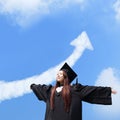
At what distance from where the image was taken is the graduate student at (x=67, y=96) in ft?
26.3

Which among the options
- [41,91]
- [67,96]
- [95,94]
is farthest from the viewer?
[41,91]

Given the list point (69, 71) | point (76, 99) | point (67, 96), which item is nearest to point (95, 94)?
point (76, 99)

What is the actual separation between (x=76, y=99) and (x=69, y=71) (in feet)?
1.88

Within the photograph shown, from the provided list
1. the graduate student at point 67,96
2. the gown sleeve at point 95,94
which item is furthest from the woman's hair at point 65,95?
the gown sleeve at point 95,94

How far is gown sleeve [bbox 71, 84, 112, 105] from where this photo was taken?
8.16m

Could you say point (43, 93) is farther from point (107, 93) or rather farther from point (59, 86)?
point (107, 93)

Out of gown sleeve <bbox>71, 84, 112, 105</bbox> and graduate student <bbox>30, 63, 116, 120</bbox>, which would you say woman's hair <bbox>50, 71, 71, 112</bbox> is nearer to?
→ graduate student <bbox>30, 63, 116, 120</bbox>

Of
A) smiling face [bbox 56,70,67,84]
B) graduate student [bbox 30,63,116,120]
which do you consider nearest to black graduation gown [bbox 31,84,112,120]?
graduate student [bbox 30,63,116,120]

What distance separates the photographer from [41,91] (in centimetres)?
842

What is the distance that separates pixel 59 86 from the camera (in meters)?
8.27

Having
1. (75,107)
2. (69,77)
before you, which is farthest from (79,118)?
(69,77)

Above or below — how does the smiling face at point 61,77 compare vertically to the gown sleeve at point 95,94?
above

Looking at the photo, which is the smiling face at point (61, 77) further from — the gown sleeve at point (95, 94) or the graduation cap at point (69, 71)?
the gown sleeve at point (95, 94)

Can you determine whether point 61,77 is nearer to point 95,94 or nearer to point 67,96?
point 67,96
